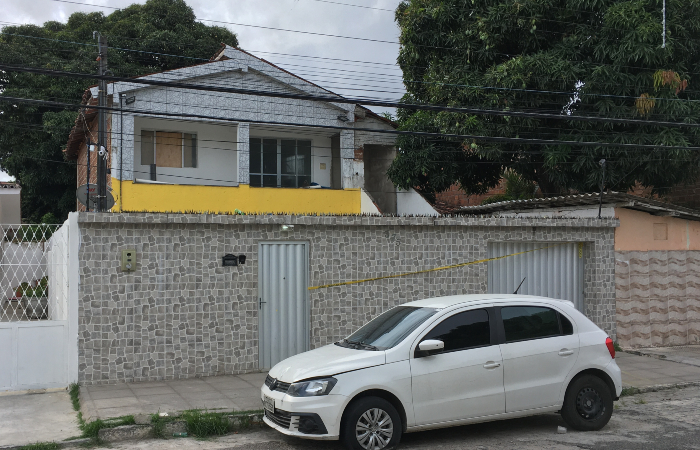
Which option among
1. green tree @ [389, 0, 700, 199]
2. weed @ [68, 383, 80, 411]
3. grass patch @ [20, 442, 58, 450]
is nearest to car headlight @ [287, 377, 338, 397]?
grass patch @ [20, 442, 58, 450]

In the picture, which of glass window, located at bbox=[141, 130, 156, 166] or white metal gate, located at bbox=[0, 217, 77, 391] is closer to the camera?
white metal gate, located at bbox=[0, 217, 77, 391]

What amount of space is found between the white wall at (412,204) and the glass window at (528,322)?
37.3 ft

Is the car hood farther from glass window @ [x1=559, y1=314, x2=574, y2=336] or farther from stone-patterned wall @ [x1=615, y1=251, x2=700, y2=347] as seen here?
stone-patterned wall @ [x1=615, y1=251, x2=700, y2=347]

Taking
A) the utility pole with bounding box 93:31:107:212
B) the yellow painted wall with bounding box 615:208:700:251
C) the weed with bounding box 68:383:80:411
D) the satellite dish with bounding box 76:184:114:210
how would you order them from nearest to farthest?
1. the weed with bounding box 68:383:80:411
2. the satellite dish with bounding box 76:184:114:210
3. the yellow painted wall with bounding box 615:208:700:251
4. the utility pole with bounding box 93:31:107:212

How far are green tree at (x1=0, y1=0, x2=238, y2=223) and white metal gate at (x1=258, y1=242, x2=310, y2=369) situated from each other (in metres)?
15.4

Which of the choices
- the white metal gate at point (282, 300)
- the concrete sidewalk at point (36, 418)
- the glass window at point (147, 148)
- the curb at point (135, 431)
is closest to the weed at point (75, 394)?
the concrete sidewalk at point (36, 418)

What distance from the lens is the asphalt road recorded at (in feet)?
21.7

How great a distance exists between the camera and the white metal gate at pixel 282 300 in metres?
10.2

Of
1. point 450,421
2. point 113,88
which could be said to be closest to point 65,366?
point 450,421

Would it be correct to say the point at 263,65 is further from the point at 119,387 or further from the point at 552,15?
the point at 119,387

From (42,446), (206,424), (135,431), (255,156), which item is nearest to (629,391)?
(206,424)

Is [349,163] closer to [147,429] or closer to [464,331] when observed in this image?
[464,331]

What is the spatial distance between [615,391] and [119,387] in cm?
651

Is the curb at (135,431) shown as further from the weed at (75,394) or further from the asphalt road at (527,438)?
the weed at (75,394)
